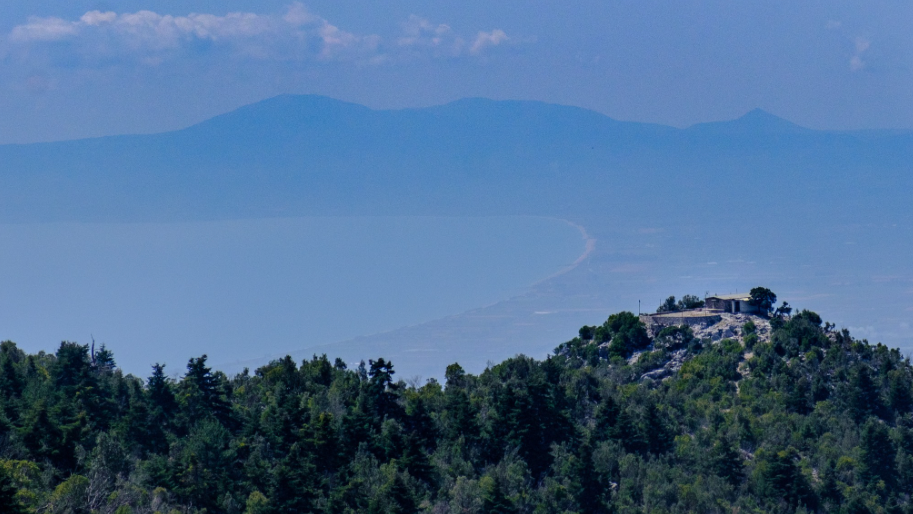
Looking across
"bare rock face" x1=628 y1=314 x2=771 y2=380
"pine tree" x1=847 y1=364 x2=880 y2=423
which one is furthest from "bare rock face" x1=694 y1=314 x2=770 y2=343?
"pine tree" x1=847 y1=364 x2=880 y2=423

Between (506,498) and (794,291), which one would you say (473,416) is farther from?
(794,291)

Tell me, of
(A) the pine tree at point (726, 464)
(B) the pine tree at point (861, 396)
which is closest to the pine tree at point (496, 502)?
(A) the pine tree at point (726, 464)

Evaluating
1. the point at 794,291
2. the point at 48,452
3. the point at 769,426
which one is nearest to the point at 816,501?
the point at 769,426

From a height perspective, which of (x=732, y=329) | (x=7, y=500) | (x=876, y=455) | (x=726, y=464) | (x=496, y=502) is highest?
(x=732, y=329)

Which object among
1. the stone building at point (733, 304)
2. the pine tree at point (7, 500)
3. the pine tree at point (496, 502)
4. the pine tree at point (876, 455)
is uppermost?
the stone building at point (733, 304)

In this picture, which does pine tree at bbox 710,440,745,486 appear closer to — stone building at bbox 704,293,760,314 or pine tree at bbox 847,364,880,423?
pine tree at bbox 847,364,880,423

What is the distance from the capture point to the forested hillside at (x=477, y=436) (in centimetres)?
3347

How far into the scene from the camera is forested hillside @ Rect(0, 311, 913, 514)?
3347 cm

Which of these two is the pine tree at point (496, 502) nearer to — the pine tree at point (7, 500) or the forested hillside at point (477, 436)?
the forested hillside at point (477, 436)

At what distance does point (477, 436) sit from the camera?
4231 cm

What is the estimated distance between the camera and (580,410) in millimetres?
47750

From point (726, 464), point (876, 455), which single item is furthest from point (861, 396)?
point (726, 464)

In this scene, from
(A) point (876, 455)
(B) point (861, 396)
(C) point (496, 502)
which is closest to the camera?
(C) point (496, 502)

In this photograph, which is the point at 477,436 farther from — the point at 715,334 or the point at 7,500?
the point at 7,500
